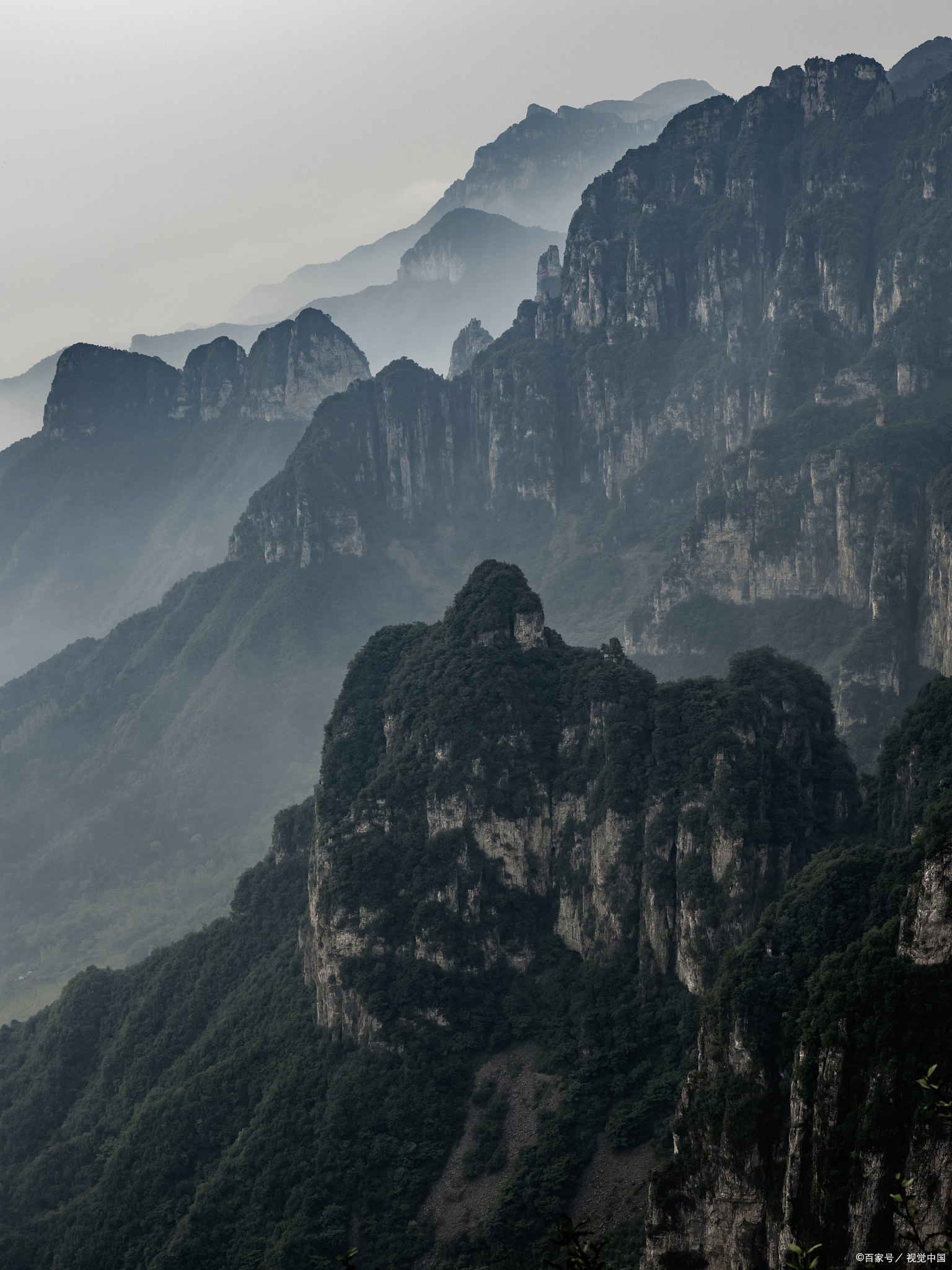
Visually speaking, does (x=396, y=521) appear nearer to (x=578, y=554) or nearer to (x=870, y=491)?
(x=578, y=554)

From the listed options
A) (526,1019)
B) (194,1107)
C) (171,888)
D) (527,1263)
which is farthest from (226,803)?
(527,1263)

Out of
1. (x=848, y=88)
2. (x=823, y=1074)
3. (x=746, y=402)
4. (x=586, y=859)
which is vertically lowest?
(x=823, y=1074)

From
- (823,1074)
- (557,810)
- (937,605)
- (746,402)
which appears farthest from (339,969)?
(746,402)

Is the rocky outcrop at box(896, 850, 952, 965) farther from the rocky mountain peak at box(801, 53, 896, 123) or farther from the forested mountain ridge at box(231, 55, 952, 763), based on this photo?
the rocky mountain peak at box(801, 53, 896, 123)

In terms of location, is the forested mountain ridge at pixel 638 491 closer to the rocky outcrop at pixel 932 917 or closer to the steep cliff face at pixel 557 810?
the steep cliff face at pixel 557 810

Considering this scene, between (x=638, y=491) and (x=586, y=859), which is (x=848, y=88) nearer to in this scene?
(x=638, y=491)

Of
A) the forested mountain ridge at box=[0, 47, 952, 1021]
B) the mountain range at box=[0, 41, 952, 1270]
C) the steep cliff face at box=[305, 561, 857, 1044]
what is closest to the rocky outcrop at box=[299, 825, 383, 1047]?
the steep cliff face at box=[305, 561, 857, 1044]

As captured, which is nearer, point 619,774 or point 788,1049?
point 788,1049
